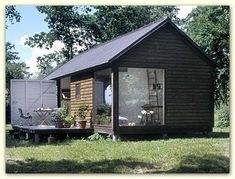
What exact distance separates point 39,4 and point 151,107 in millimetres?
5143

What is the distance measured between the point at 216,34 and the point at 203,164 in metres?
2.46

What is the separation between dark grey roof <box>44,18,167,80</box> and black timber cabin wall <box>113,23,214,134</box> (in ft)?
1.05

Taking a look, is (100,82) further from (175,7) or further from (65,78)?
(175,7)

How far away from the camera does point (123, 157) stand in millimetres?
8375

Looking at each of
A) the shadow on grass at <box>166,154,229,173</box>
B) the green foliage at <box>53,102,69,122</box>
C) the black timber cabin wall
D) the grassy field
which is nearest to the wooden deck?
the green foliage at <box>53,102,69,122</box>

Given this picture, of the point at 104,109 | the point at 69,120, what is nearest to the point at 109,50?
the point at 104,109

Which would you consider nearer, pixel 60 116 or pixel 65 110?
pixel 60 116

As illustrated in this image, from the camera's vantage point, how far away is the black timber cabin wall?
11.0 m

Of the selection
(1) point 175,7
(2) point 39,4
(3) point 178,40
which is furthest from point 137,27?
(2) point 39,4

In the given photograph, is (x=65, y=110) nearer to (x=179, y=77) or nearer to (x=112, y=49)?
(x=112, y=49)

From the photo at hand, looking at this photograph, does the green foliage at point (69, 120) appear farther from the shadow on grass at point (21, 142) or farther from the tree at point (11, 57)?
the tree at point (11, 57)

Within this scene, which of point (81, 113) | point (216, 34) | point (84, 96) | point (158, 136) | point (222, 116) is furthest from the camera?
point (84, 96)

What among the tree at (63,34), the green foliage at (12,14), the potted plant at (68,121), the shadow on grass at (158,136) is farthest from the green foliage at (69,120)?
the green foliage at (12,14)

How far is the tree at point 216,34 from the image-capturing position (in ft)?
27.7
